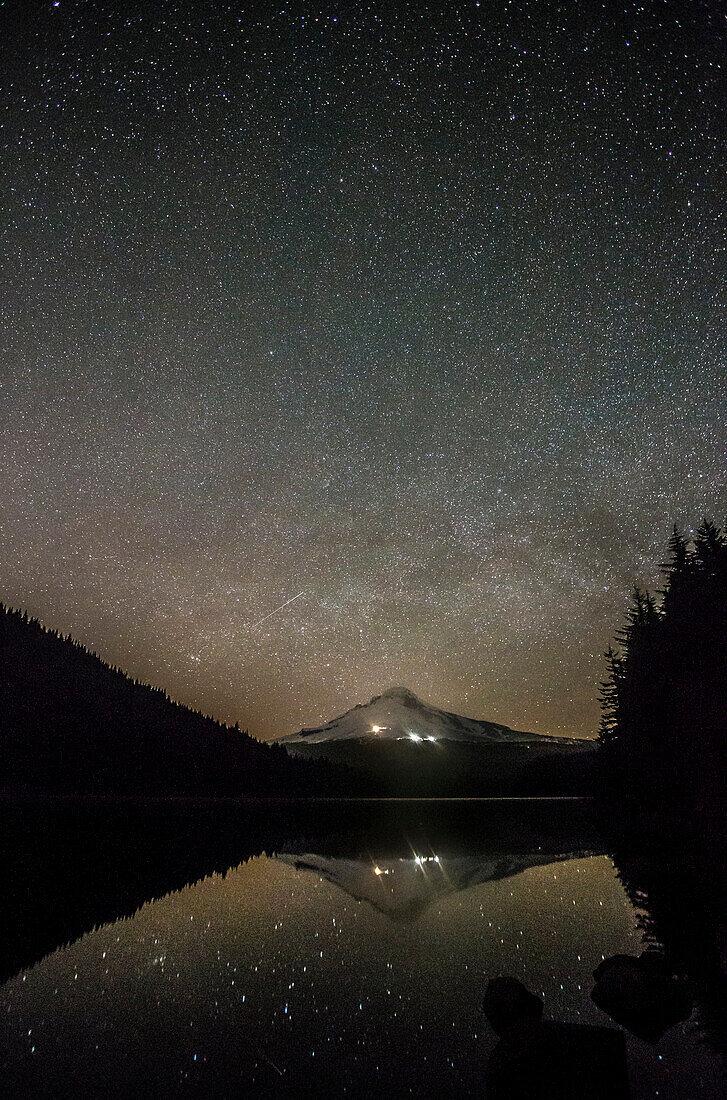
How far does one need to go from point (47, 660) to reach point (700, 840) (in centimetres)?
20364

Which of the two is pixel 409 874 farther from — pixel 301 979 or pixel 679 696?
pixel 679 696

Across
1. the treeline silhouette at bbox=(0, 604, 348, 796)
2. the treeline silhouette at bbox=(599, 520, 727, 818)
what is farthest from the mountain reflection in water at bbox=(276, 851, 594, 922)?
the treeline silhouette at bbox=(0, 604, 348, 796)

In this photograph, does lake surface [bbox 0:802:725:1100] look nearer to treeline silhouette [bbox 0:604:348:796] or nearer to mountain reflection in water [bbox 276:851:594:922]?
mountain reflection in water [bbox 276:851:594:922]

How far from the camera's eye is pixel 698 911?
15.0 metres

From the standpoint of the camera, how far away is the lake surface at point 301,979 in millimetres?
6707

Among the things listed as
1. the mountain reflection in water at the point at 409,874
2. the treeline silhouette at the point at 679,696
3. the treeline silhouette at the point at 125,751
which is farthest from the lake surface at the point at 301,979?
the treeline silhouette at the point at 125,751

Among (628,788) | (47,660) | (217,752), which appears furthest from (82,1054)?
(47,660)

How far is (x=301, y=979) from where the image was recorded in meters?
10.2

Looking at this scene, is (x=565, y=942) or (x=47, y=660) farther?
(x=47, y=660)

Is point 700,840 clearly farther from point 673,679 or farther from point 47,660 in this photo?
point 47,660

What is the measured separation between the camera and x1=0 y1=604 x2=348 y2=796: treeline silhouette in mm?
114750

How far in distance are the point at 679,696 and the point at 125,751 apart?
112 metres

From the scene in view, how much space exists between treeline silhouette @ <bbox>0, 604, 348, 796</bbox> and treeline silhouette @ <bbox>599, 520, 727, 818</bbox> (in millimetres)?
90873

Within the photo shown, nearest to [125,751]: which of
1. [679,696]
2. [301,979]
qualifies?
[679,696]
